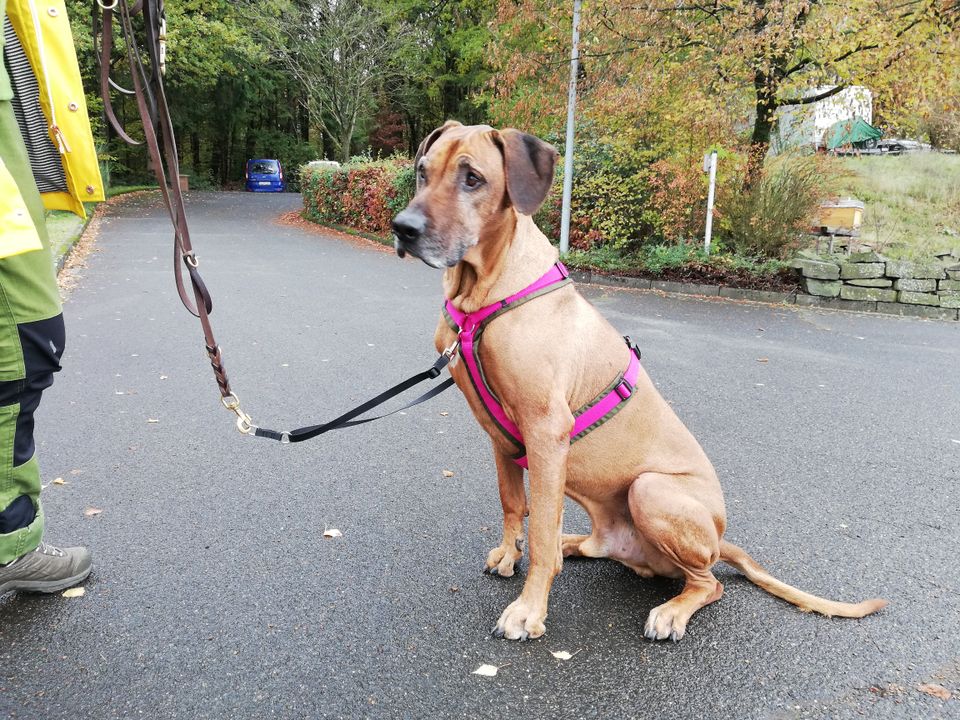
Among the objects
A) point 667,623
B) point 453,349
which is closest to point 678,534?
point 667,623

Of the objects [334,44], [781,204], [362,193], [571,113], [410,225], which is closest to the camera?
[410,225]

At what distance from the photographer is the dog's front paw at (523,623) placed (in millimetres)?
2465

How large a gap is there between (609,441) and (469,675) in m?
0.95

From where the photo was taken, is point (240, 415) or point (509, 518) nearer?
point (240, 415)

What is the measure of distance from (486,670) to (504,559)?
62cm

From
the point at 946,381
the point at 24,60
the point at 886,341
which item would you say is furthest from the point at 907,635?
the point at 886,341

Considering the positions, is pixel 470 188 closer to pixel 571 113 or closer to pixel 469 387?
pixel 469 387

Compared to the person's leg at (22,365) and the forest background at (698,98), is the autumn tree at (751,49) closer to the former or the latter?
the forest background at (698,98)

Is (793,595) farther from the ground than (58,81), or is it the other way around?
(58,81)

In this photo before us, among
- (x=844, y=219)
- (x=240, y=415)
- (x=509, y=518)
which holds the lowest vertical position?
(x=509, y=518)

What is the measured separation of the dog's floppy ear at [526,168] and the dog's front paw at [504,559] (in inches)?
56.3

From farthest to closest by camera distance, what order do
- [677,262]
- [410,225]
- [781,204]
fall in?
[677,262]
[781,204]
[410,225]

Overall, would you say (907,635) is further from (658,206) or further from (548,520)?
(658,206)

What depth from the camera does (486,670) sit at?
2.32 m
